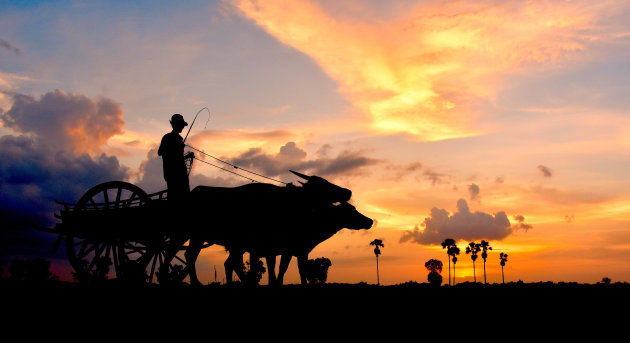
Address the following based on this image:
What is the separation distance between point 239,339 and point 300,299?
2872 millimetres

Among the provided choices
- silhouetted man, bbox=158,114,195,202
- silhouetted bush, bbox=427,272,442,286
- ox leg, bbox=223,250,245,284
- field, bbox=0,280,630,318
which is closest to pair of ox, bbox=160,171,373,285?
silhouetted man, bbox=158,114,195,202

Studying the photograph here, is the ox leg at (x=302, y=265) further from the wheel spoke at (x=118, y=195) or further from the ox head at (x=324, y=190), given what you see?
the wheel spoke at (x=118, y=195)

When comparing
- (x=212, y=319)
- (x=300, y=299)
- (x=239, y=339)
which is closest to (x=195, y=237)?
(x=300, y=299)

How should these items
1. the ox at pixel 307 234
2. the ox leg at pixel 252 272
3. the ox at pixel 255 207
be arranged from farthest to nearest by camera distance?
the ox at pixel 255 207
the ox at pixel 307 234
the ox leg at pixel 252 272

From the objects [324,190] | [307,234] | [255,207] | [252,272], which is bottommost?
[252,272]

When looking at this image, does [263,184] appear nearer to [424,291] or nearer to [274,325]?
[424,291]

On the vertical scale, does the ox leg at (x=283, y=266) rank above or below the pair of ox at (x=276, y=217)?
below

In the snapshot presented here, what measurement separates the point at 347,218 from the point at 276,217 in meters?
1.96

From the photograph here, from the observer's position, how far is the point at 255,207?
13898mm

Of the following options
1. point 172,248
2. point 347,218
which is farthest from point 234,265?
point 347,218

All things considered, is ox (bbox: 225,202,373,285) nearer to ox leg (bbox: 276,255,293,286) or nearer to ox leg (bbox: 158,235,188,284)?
ox leg (bbox: 276,255,293,286)

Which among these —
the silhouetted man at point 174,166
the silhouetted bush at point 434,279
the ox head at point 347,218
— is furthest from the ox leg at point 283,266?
the silhouetted bush at point 434,279

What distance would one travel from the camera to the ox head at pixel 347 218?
14079 mm

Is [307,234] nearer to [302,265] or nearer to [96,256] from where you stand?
[302,265]
